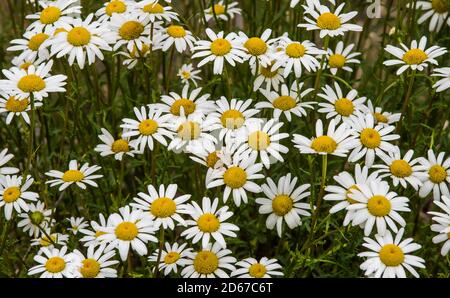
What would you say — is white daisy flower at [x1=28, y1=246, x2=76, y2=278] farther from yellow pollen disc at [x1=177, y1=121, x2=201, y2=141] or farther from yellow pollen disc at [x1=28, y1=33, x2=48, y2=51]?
yellow pollen disc at [x1=28, y1=33, x2=48, y2=51]

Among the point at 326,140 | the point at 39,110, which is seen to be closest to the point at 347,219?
the point at 326,140

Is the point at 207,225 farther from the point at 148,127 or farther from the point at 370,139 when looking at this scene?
the point at 370,139

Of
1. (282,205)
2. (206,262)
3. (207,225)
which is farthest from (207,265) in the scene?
(282,205)

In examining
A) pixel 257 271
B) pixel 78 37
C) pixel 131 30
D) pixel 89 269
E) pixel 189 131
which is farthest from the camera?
pixel 131 30

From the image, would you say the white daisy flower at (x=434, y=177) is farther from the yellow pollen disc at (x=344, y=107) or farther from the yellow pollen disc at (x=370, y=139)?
the yellow pollen disc at (x=344, y=107)

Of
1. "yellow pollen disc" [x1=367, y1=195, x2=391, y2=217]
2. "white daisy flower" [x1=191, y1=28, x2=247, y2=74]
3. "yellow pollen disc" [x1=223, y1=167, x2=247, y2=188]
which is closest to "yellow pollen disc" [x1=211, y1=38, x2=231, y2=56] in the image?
"white daisy flower" [x1=191, y1=28, x2=247, y2=74]

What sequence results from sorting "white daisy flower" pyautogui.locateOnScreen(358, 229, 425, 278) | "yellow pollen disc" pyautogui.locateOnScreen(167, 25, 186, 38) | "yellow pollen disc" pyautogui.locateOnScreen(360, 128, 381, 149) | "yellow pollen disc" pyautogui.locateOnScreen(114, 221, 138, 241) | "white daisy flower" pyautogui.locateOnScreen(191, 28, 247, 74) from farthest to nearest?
"yellow pollen disc" pyautogui.locateOnScreen(167, 25, 186, 38) < "white daisy flower" pyautogui.locateOnScreen(191, 28, 247, 74) < "yellow pollen disc" pyautogui.locateOnScreen(360, 128, 381, 149) < "yellow pollen disc" pyautogui.locateOnScreen(114, 221, 138, 241) < "white daisy flower" pyautogui.locateOnScreen(358, 229, 425, 278)
